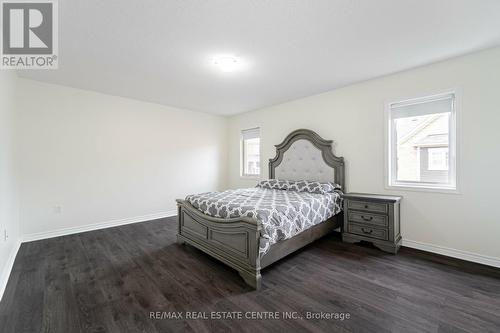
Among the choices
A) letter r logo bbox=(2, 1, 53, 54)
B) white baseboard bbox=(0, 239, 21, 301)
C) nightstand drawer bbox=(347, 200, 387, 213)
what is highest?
letter r logo bbox=(2, 1, 53, 54)

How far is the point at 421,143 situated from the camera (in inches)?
116

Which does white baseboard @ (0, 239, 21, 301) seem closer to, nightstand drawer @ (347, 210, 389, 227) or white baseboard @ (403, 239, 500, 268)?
nightstand drawer @ (347, 210, 389, 227)

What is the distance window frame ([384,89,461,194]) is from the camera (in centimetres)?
261

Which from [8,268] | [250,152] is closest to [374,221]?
[250,152]

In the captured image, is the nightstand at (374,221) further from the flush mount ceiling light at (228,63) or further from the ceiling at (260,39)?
the flush mount ceiling light at (228,63)

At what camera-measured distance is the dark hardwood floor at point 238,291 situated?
5.13 feet

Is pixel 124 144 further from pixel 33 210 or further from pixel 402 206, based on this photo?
pixel 402 206

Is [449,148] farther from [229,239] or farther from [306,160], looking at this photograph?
[229,239]

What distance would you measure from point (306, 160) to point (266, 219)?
7.17ft

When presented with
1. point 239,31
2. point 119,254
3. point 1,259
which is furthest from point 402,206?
point 1,259

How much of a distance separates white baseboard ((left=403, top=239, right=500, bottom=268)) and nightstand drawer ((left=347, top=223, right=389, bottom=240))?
1.55 feet

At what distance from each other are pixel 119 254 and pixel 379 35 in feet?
12.8

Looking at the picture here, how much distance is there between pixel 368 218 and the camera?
9.60 ft

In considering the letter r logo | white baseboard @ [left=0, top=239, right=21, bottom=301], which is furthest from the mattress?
the letter r logo
